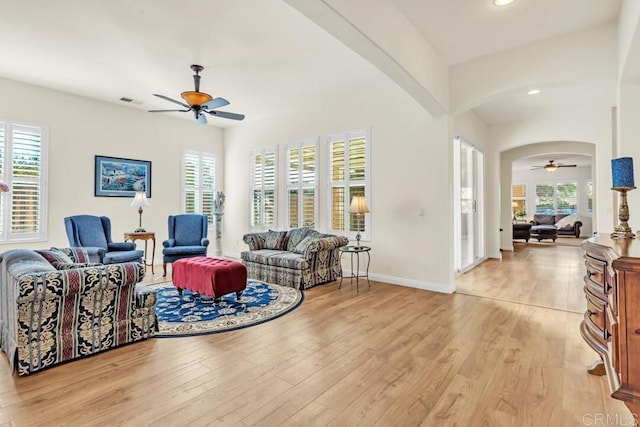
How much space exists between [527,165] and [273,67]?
478 inches

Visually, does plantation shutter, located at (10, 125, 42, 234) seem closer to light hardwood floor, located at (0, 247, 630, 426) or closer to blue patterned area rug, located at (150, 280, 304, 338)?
blue patterned area rug, located at (150, 280, 304, 338)

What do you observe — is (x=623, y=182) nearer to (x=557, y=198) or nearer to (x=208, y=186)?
(x=208, y=186)

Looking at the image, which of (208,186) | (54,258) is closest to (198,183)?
(208,186)

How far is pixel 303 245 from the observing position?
5.16 m

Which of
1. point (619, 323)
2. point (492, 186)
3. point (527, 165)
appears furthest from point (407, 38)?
point (527, 165)

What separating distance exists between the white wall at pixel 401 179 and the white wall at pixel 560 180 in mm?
11542

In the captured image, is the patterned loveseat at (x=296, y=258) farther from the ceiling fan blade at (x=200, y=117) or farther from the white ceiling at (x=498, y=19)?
the white ceiling at (x=498, y=19)

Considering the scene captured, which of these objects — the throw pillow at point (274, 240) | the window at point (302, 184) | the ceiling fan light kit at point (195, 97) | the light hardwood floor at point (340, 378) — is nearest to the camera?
the light hardwood floor at point (340, 378)

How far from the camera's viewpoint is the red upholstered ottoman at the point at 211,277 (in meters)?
3.79

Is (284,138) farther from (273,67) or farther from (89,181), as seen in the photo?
(89,181)

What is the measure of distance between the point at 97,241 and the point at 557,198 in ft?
52.8

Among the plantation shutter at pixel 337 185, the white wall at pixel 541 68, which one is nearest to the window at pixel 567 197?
the white wall at pixel 541 68

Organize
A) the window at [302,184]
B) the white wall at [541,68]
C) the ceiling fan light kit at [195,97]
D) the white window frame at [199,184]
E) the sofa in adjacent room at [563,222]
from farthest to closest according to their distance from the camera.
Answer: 1. the sofa in adjacent room at [563,222]
2. the white window frame at [199,184]
3. the window at [302,184]
4. the ceiling fan light kit at [195,97]
5. the white wall at [541,68]

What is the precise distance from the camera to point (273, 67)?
4695 millimetres
